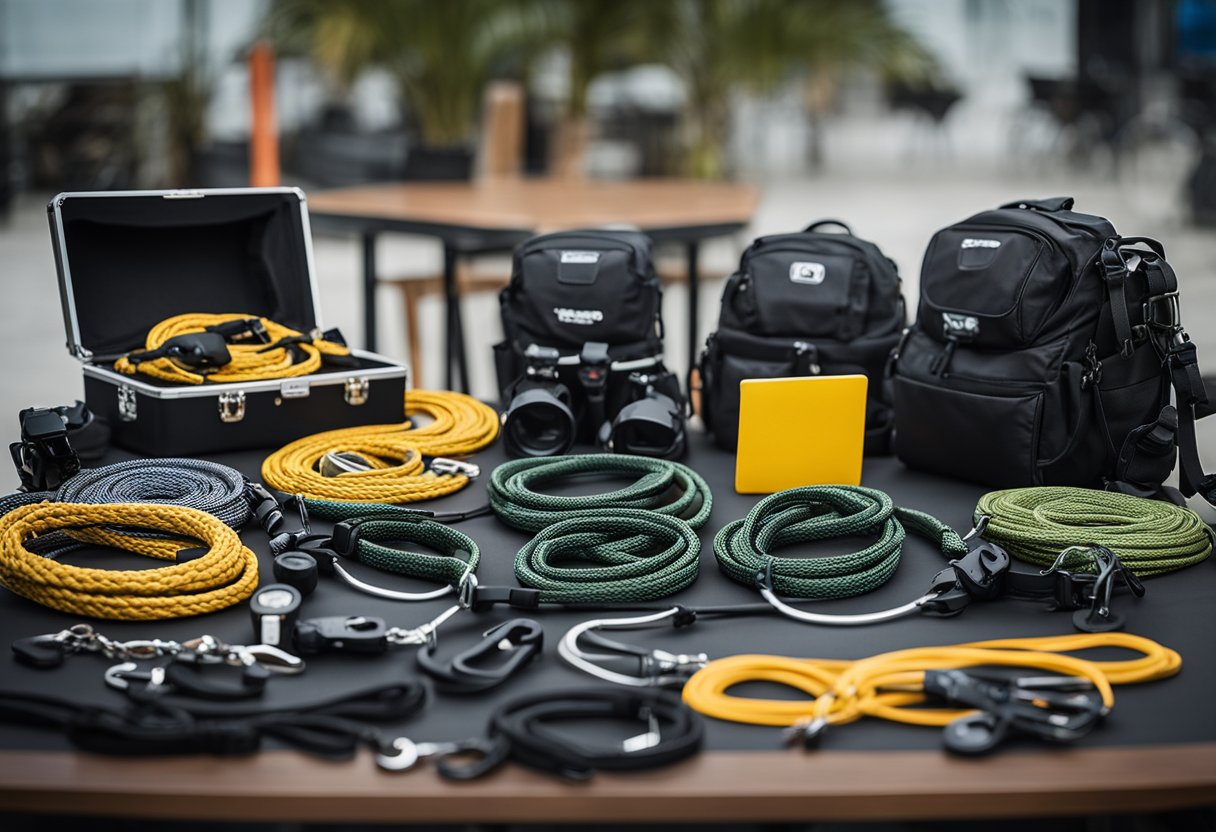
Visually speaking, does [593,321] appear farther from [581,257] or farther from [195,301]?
[195,301]

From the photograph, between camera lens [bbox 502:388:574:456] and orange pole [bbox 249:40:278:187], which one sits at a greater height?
orange pole [bbox 249:40:278:187]

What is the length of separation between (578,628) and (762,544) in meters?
0.35

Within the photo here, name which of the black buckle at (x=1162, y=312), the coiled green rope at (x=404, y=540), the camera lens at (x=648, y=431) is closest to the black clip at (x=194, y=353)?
the coiled green rope at (x=404, y=540)

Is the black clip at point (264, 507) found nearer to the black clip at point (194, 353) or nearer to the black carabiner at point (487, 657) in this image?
the black clip at point (194, 353)

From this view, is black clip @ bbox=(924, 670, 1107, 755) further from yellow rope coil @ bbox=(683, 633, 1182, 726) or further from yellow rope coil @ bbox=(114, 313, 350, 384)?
yellow rope coil @ bbox=(114, 313, 350, 384)

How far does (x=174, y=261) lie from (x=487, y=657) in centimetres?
150

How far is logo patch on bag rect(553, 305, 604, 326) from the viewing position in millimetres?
2242

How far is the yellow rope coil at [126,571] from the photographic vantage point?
144cm

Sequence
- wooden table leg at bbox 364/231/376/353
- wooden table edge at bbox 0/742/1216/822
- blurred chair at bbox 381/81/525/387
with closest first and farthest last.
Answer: wooden table edge at bbox 0/742/1216/822, wooden table leg at bbox 364/231/376/353, blurred chair at bbox 381/81/525/387

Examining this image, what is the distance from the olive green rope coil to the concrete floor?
224 cm

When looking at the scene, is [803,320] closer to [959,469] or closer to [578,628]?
[959,469]

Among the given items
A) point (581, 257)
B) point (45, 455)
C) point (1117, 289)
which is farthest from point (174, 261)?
point (1117, 289)

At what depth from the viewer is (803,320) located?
2.17 m

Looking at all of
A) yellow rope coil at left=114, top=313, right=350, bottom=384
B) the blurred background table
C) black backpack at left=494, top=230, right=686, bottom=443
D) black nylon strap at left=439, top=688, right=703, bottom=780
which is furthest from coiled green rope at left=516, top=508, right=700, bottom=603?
the blurred background table
